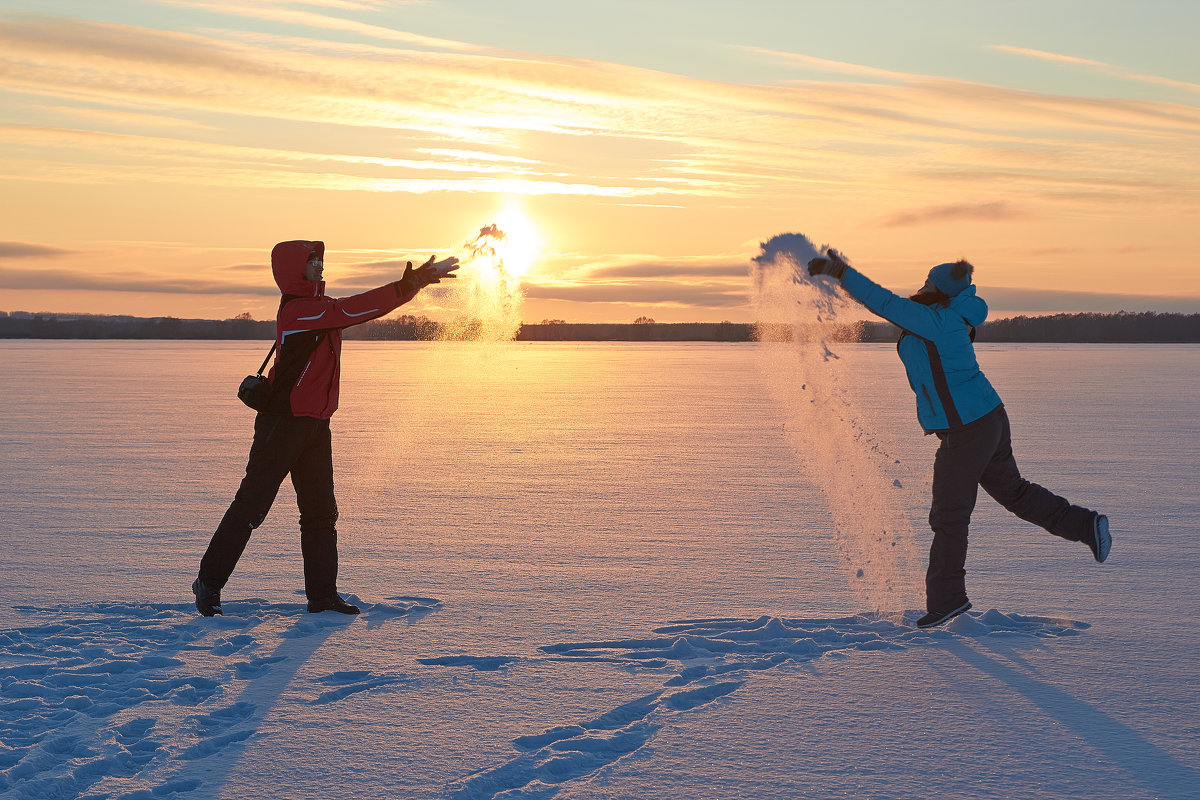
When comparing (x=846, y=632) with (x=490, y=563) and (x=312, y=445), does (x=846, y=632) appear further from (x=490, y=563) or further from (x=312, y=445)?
(x=312, y=445)

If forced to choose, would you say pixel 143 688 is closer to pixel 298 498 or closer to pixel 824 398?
pixel 298 498

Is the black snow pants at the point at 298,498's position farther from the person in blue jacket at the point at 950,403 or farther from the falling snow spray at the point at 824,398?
the falling snow spray at the point at 824,398

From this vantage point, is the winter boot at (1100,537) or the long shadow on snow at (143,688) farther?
the winter boot at (1100,537)

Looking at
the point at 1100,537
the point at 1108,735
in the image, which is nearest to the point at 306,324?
the point at 1108,735

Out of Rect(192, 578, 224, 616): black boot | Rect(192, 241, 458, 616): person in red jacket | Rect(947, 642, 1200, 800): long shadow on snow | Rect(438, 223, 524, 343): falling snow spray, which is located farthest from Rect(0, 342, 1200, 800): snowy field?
Rect(438, 223, 524, 343): falling snow spray

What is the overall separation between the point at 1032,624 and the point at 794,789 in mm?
2177

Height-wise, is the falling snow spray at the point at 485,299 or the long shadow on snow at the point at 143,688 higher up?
the falling snow spray at the point at 485,299

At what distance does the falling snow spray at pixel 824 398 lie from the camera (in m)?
5.51

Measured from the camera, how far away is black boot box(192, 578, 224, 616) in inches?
182

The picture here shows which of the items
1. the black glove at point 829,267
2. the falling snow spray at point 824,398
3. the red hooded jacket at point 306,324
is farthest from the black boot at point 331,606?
the black glove at point 829,267

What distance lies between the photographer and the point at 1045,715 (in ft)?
11.2

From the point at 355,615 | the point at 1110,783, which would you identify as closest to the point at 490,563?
the point at 355,615

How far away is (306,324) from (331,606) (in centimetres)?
134

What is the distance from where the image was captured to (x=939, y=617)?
4.45 metres
